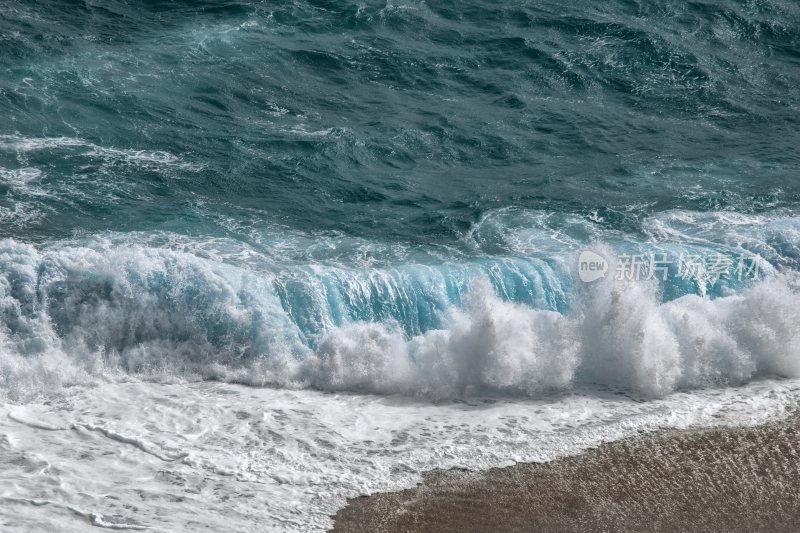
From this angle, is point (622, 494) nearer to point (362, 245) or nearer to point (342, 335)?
point (342, 335)

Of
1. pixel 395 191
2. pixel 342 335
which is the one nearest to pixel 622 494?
pixel 342 335

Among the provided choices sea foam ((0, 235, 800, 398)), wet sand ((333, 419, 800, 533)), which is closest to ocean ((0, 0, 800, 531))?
sea foam ((0, 235, 800, 398))

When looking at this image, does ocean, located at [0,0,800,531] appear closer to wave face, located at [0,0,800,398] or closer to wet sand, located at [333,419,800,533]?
wave face, located at [0,0,800,398]

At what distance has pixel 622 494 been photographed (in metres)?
11.6

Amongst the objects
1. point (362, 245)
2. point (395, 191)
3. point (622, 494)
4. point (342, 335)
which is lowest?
point (622, 494)

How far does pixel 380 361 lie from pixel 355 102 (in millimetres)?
7421

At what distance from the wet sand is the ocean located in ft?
1.12

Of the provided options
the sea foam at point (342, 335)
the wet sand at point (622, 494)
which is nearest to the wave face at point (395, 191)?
the sea foam at point (342, 335)

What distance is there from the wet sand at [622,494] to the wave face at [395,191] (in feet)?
5.11

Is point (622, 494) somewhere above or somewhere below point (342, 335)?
below

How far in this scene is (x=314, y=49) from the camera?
836 inches

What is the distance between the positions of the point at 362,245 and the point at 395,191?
5.88 feet

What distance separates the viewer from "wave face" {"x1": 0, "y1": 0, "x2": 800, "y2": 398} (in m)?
13.8

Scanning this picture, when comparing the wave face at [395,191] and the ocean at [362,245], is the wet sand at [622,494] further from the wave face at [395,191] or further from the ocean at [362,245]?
the wave face at [395,191]
